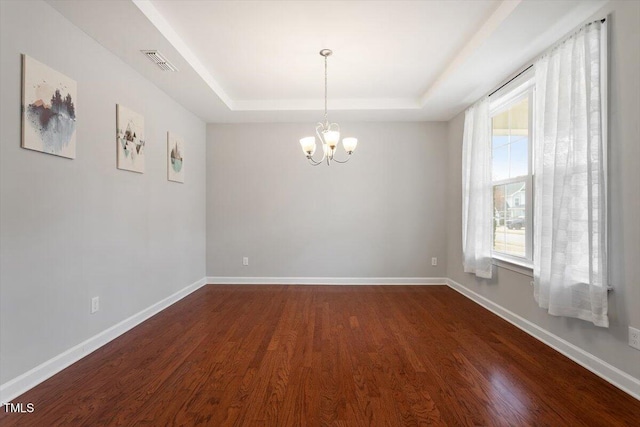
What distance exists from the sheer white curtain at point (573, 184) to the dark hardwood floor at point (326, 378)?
21.1 inches

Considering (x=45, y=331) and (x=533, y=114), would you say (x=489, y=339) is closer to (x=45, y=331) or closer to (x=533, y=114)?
(x=533, y=114)

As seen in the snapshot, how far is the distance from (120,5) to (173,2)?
14.4 inches

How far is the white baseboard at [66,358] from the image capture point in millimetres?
1892

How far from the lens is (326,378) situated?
214 centimetres

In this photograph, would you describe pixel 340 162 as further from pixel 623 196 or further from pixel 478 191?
pixel 623 196

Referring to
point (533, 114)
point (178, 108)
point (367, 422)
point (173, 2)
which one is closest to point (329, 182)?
point (178, 108)

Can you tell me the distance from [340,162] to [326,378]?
3109 millimetres

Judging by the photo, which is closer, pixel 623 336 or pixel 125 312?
pixel 623 336

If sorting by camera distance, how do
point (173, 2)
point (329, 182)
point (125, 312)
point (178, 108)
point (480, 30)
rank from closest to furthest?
point (173, 2)
point (480, 30)
point (125, 312)
point (178, 108)
point (329, 182)

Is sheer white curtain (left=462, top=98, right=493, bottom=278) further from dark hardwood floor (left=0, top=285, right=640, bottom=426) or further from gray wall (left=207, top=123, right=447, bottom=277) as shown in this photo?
gray wall (left=207, top=123, right=447, bottom=277)

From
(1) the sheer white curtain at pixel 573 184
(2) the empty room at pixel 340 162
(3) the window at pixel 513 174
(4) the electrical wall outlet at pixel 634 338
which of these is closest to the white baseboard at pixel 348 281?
(2) the empty room at pixel 340 162

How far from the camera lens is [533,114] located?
118 inches

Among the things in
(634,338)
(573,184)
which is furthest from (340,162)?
(634,338)

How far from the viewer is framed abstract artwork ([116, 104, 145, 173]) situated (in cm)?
289
